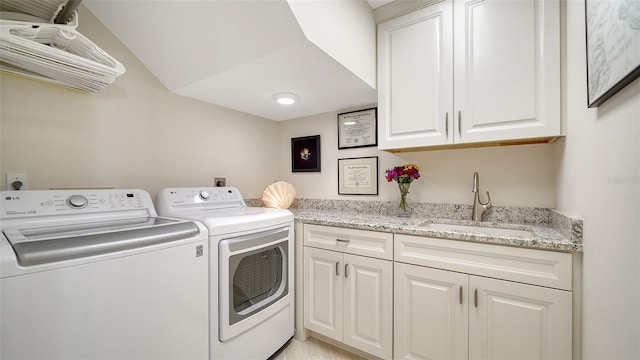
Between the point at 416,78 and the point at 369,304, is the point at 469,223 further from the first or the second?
the point at 416,78

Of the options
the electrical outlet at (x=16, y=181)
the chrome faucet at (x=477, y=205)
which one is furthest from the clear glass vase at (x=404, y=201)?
→ the electrical outlet at (x=16, y=181)

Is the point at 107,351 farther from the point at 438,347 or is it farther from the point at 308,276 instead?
the point at 438,347

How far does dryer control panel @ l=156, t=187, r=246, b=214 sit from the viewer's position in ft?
5.23

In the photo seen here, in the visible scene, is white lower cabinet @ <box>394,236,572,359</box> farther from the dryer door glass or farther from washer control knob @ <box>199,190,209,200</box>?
washer control knob @ <box>199,190,209,200</box>

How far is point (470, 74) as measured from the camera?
1473 millimetres

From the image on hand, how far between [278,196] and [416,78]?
4.67 ft

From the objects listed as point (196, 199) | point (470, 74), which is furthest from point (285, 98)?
point (470, 74)

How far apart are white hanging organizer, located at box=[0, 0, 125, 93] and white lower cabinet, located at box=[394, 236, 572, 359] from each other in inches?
70.6

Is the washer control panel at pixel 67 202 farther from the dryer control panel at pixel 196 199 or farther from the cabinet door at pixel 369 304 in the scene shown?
the cabinet door at pixel 369 304

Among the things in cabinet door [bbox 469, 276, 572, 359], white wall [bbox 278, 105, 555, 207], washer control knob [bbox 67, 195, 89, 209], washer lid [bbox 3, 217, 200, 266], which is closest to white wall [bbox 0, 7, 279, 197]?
washer control knob [bbox 67, 195, 89, 209]

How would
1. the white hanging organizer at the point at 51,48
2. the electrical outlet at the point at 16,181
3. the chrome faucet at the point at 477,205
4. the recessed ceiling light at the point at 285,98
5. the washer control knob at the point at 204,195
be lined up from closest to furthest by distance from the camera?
the white hanging organizer at the point at 51,48, the electrical outlet at the point at 16,181, the chrome faucet at the point at 477,205, the washer control knob at the point at 204,195, the recessed ceiling light at the point at 285,98

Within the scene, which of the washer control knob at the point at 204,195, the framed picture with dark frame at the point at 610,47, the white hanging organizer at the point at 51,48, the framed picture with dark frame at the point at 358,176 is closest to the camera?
the framed picture with dark frame at the point at 610,47

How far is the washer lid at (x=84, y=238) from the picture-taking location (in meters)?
0.79

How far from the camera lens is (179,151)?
187cm
